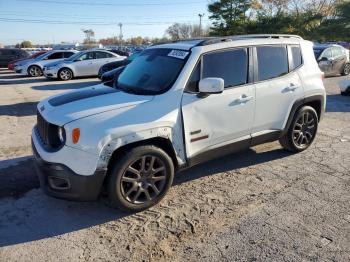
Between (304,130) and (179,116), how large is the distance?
8.73ft

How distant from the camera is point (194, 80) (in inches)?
170

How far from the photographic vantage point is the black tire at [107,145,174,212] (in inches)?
149

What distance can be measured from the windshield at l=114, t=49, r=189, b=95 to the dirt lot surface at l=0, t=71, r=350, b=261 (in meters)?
1.34

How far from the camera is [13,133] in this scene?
7.35 meters

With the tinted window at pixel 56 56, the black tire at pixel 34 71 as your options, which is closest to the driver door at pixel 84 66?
the tinted window at pixel 56 56

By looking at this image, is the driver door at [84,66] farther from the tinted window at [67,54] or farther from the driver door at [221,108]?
the driver door at [221,108]

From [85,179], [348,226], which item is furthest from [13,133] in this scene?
[348,226]

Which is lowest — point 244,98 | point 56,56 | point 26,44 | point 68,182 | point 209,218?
point 209,218

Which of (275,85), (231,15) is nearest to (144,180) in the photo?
(275,85)

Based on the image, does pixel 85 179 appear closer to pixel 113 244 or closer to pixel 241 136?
pixel 113 244

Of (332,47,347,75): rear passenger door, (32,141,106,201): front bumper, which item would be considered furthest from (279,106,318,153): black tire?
(332,47,347,75): rear passenger door

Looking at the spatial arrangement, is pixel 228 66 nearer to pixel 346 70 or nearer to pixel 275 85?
pixel 275 85

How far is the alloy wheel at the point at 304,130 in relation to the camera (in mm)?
5703

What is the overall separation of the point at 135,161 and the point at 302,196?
208 cm
